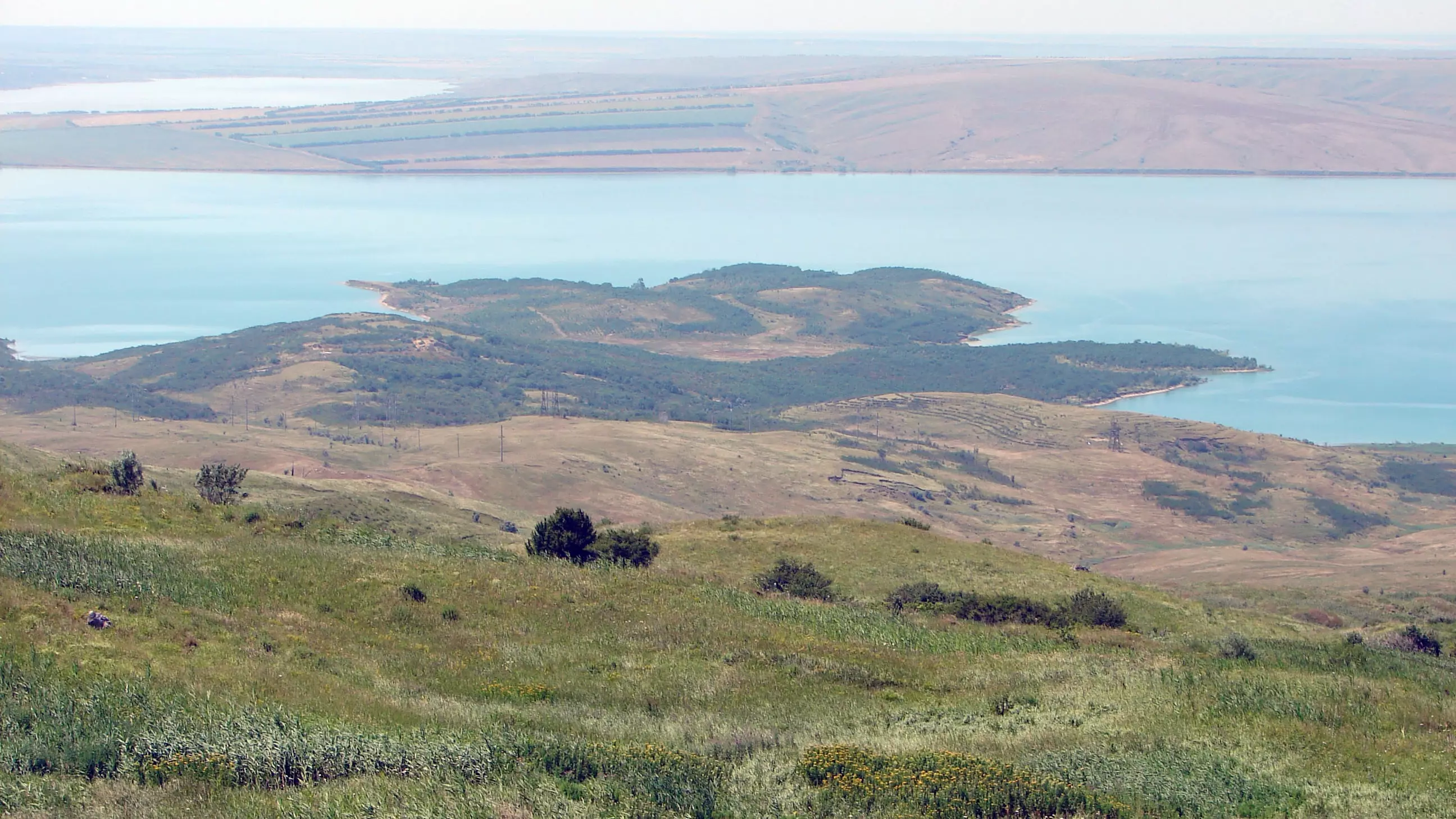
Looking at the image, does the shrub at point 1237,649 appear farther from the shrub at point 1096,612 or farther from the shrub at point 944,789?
the shrub at point 944,789

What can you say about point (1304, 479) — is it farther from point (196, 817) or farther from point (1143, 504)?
point (196, 817)

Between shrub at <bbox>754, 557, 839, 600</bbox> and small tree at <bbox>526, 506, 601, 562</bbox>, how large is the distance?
421 cm

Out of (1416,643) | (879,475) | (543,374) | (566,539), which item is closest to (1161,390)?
(879,475)

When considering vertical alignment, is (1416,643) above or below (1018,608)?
below

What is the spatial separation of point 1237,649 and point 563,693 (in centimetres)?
1229

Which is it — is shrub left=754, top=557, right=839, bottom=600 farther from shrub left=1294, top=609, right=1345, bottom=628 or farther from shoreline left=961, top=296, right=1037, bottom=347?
shoreline left=961, top=296, right=1037, bottom=347

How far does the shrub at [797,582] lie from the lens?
29.3 metres

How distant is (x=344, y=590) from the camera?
2067 cm

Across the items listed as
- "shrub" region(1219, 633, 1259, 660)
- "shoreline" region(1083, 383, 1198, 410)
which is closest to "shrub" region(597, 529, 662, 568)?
"shrub" region(1219, 633, 1259, 660)

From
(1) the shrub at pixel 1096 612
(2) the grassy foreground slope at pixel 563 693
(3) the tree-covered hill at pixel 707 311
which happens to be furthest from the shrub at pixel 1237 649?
(3) the tree-covered hill at pixel 707 311

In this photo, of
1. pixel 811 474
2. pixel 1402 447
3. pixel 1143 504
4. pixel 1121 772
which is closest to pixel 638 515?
pixel 811 474

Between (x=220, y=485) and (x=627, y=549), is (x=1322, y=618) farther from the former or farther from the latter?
(x=220, y=485)

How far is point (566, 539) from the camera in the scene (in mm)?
30734

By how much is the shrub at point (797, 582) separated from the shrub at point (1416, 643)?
39.3ft
